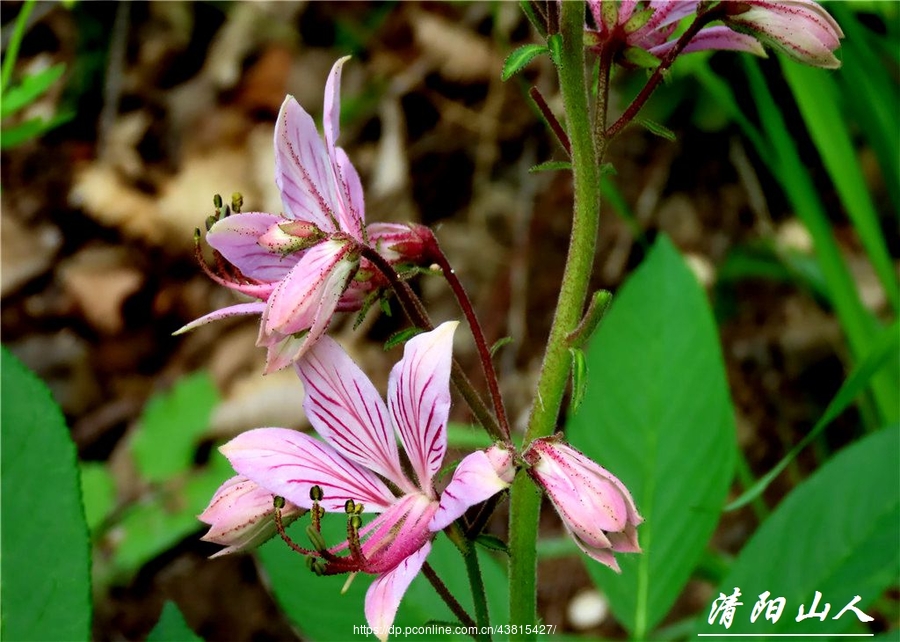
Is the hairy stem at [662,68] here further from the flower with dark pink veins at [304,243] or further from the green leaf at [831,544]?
the green leaf at [831,544]

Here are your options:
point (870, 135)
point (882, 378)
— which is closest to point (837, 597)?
point (882, 378)

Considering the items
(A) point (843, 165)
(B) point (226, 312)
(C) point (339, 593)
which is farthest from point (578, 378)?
(A) point (843, 165)

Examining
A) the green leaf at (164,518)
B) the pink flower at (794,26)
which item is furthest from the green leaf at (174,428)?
the pink flower at (794,26)

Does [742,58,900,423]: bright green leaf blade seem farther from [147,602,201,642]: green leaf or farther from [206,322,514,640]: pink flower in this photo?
[147,602,201,642]: green leaf

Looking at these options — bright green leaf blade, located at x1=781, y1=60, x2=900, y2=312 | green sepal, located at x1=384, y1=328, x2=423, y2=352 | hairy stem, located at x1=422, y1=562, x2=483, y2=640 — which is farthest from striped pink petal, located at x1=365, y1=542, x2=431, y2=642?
bright green leaf blade, located at x1=781, y1=60, x2=900, y2=312

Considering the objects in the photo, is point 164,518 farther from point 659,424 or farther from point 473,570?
point 473,570
